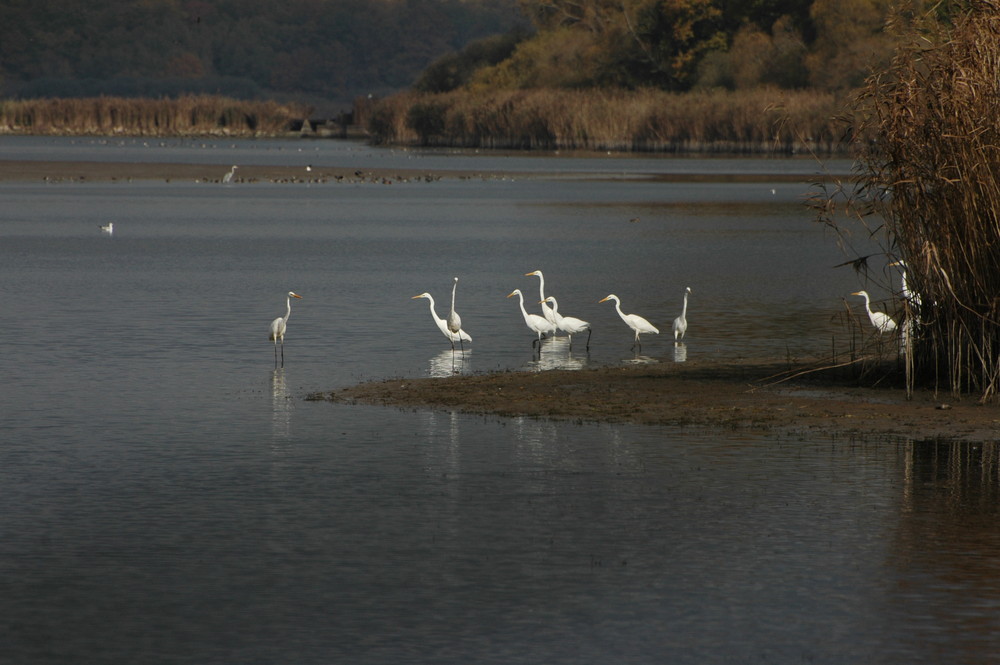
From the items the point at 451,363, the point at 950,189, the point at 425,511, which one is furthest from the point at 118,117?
the point at 425,511

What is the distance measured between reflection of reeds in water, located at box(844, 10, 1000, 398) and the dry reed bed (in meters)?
63.4

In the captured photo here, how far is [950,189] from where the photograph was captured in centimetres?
1455

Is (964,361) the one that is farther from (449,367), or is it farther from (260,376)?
(260,376)

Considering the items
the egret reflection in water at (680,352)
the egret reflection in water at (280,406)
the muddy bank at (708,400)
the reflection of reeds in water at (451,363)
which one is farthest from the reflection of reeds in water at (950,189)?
the egret reflection in water at (280,406)

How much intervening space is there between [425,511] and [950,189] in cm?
663

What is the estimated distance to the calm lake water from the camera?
814 centimetres

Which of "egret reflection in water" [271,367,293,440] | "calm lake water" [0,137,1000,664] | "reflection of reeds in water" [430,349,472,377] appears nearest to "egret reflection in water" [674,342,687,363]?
"calm lake water" [0,137,1000,664]

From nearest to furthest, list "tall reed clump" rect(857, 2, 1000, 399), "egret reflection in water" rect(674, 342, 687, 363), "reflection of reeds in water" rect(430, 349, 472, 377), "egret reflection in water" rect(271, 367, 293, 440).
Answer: "egret reflection in water" rect(271, 367, 293, 440)
"tall reed clump" rect(857, 2, 1000, 399)
"reflection of reeds in water" rect(430, 349, 472, 377)
"egret reflection in water" rect(674, 342, 687, 363)

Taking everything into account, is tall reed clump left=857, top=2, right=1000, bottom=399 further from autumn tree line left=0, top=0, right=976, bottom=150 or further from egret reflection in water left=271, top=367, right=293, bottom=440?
autumn tree line left=0, top=0, right=976, bottom=150

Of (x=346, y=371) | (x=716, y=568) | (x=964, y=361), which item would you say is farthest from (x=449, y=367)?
(x=716, y=568)

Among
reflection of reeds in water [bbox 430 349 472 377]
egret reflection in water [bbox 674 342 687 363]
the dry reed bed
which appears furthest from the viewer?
the dry reed bed

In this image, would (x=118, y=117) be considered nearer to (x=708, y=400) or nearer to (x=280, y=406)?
(x=280, y=406)

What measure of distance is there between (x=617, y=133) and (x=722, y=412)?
253 ft

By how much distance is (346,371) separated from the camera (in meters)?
17.2
